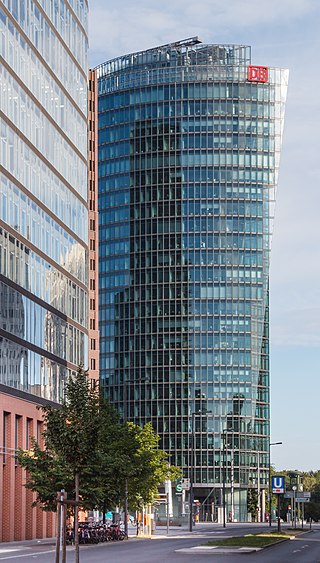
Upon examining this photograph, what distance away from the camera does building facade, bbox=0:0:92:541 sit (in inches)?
3073

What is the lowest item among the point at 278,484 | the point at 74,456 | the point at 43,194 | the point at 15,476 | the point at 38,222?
the point at 278,484

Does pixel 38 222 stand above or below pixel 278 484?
above

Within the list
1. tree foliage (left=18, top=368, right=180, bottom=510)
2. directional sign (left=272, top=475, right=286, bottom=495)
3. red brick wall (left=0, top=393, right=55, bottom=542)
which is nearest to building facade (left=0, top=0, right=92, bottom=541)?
red brick wall (left=0, top=393, right=55, bottom=542)

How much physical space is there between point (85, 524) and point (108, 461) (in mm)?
6999

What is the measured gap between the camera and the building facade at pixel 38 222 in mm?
78062

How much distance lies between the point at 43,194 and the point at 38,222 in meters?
2.83

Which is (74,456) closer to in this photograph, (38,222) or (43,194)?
(38,222)

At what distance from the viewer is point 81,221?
102 metres

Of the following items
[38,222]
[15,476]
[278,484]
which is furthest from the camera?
[38,222]

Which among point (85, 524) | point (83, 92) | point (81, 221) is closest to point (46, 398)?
point (85, 524)

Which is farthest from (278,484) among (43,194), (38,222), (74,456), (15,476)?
(43,194)

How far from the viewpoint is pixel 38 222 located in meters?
86.7

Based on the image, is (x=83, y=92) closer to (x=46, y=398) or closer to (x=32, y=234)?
(x=32, y=234)

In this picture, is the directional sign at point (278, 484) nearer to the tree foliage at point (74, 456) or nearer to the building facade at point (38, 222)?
the tree foliage at point (74, 456)
